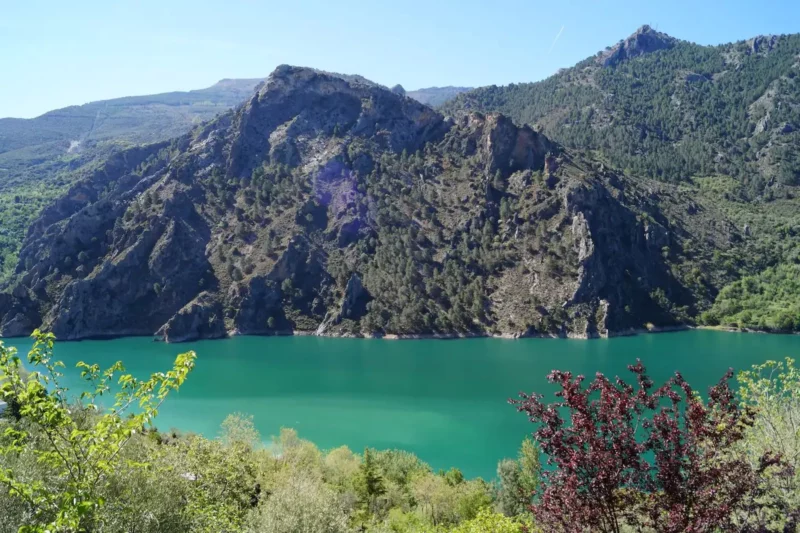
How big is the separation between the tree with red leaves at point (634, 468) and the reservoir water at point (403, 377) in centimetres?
3752

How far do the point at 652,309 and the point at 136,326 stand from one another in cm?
11395

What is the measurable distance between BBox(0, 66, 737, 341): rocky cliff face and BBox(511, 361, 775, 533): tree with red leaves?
102189 mm

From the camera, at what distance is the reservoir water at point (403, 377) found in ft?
180

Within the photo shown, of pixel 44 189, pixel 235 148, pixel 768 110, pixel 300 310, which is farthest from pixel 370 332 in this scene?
pixel 768 110

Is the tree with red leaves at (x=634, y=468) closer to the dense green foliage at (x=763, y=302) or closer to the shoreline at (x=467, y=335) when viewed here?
the shoreline at (x=467, y=335)

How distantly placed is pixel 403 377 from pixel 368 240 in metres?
58.9

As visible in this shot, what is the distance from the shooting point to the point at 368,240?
133250 millimetres

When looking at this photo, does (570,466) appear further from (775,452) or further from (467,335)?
(467,335)

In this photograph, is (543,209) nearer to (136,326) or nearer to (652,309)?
(652,309)

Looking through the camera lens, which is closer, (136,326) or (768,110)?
(136,326)

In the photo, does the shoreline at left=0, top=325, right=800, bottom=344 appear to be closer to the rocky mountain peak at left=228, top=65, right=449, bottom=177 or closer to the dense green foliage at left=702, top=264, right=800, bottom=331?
the dense green foliage at left=702, top=264, right=800, bottom=331

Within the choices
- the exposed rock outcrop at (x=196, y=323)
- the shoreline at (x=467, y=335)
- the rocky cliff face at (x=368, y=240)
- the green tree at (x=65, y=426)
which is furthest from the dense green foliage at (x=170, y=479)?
the exposed rock outcrop at (x=196, y=323)

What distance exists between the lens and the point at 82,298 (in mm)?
120688

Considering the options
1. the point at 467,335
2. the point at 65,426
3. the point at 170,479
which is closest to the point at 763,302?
the point at 467,335
